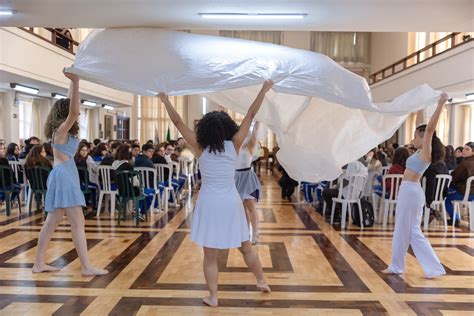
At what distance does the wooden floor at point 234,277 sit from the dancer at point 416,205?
0.19 meters

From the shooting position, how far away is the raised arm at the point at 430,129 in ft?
11.3

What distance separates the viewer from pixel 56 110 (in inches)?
140

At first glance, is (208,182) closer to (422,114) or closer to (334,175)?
(334,175)

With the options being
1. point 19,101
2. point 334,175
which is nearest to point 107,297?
point 334,175

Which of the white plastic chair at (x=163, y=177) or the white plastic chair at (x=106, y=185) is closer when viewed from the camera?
the white plastic chair at (x=106, y=185)

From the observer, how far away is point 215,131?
9.51 ft

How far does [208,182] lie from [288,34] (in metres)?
19.3

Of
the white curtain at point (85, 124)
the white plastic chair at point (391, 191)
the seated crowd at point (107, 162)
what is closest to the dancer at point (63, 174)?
the seated crowd at point (107, 162)

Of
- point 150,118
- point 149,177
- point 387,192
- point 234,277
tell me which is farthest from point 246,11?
point 150,118

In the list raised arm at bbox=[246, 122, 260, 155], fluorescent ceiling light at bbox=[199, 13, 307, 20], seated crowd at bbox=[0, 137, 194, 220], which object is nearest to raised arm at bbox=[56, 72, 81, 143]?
fluorescent ceiling light at bbox=[199, 13, 307, 20]

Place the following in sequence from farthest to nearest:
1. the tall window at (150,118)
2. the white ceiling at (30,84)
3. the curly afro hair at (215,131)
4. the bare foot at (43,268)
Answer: the tall window at (150,118) < the white ceiling at (30,84) < the bare foot at (43,268) < the curly afro hair at (215,131)

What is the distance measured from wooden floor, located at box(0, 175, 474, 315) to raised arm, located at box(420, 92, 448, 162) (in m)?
1.10

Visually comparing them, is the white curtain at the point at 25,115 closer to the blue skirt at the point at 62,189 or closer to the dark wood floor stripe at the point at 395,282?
the blue skirt at the point at 62,189

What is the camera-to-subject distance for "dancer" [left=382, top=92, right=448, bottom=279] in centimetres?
373
